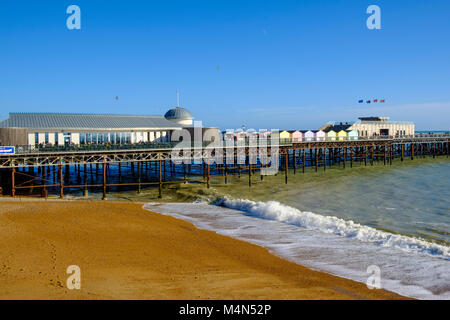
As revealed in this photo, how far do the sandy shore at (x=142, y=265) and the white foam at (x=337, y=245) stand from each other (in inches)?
41.3

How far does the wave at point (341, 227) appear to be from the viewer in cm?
1563

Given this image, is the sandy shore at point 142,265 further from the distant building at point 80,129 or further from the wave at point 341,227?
the distant building at point 80,129

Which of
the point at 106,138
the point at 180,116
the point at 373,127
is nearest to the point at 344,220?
the point at 106,138

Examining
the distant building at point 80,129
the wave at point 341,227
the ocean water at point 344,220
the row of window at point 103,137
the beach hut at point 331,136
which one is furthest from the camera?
the beach hut at point 331,136

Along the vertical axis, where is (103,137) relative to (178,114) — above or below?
below

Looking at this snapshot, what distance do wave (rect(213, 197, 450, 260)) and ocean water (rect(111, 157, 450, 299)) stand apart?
0.14ft

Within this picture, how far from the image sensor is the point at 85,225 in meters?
18.4

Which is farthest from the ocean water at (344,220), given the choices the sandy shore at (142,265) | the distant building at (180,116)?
the distant building at (180,116)

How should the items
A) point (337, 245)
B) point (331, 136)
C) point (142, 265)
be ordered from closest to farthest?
point (142, 265) → point (337, 245) → point (331, 136)

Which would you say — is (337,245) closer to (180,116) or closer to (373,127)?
(180,116)

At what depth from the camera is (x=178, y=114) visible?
57.1m

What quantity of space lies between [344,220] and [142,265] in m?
13.5

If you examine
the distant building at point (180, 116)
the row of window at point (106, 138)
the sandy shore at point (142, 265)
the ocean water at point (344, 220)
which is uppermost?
the distant building at point (180, 116)
